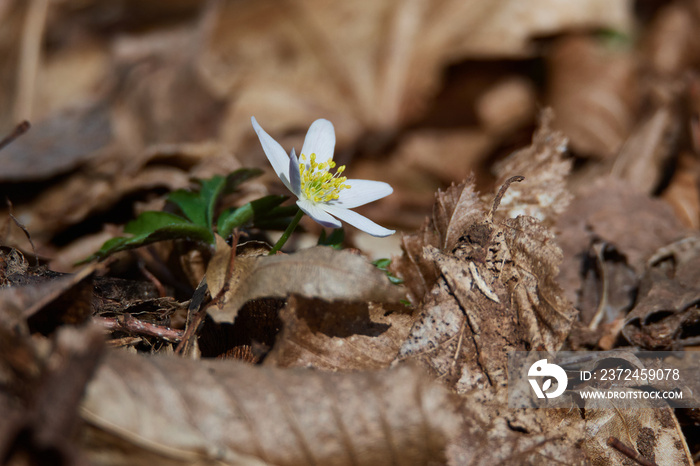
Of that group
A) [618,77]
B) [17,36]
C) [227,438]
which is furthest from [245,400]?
[17,36]

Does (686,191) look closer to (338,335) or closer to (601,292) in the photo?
(601,292)

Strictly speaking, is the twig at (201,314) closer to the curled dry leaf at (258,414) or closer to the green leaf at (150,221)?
the curled dry leaf at (258,414)

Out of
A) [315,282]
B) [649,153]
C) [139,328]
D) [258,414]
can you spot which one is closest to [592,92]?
[649,153]

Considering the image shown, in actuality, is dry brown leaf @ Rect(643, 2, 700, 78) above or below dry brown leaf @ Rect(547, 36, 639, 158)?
above

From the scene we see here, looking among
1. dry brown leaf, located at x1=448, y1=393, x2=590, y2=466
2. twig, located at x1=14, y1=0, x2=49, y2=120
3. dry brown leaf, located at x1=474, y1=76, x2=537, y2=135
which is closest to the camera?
dry brown leaf, located at x1=448, y1=393, x2=590, y2=466

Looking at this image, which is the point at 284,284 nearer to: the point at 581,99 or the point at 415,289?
the point at 415,289

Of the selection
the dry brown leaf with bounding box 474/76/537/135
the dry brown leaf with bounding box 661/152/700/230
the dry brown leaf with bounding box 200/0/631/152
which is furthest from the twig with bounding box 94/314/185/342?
the dry brown leaf with bounding box 474/76/537/135

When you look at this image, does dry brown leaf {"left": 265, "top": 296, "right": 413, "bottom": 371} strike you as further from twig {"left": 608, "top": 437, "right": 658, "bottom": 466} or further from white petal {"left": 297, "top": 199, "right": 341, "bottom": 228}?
twig {"left": 608, "top": 437, "right": 658, "bottom": 466}
